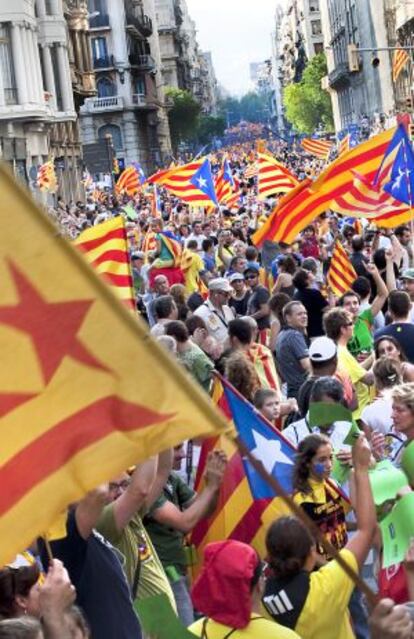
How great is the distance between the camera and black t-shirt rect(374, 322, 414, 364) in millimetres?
10901

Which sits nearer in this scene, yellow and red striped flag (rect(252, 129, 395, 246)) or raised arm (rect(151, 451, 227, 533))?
raised arm (rect(151, 451, 227, 533))

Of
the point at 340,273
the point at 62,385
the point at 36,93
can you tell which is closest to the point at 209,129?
the point at 36,93

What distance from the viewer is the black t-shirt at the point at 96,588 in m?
5.51

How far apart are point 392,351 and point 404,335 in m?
1.02

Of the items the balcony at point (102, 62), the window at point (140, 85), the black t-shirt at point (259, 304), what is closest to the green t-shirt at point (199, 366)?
the black t-shirt at point (259, 304)

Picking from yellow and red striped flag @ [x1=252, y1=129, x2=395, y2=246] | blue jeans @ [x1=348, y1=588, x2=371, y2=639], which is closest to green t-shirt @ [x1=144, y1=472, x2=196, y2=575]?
blue jeans @ [x1=348, y1=588, x2=371, y2=639]

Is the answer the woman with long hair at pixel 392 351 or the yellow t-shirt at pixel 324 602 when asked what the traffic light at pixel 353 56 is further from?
the yellow t-shirt at pixel 324 602

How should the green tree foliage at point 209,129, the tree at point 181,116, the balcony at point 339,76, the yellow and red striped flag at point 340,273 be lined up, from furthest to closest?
the green tree foliage at point 209,129 < the tree at point 181,116 < the balcony at point 339,76 < the yellow and red striped flag at point 340,273

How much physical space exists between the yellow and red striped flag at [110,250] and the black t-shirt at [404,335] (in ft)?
5.48

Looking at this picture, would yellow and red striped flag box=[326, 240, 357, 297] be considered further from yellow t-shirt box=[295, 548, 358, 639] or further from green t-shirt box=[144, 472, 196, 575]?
yellow t-shirt box=[295, 548, 358, 639]

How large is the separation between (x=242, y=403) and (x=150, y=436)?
109 inches

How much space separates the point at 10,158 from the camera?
54875 millimetres

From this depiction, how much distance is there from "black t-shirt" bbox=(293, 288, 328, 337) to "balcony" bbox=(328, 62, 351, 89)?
4258 inches

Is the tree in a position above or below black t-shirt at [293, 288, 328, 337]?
above
